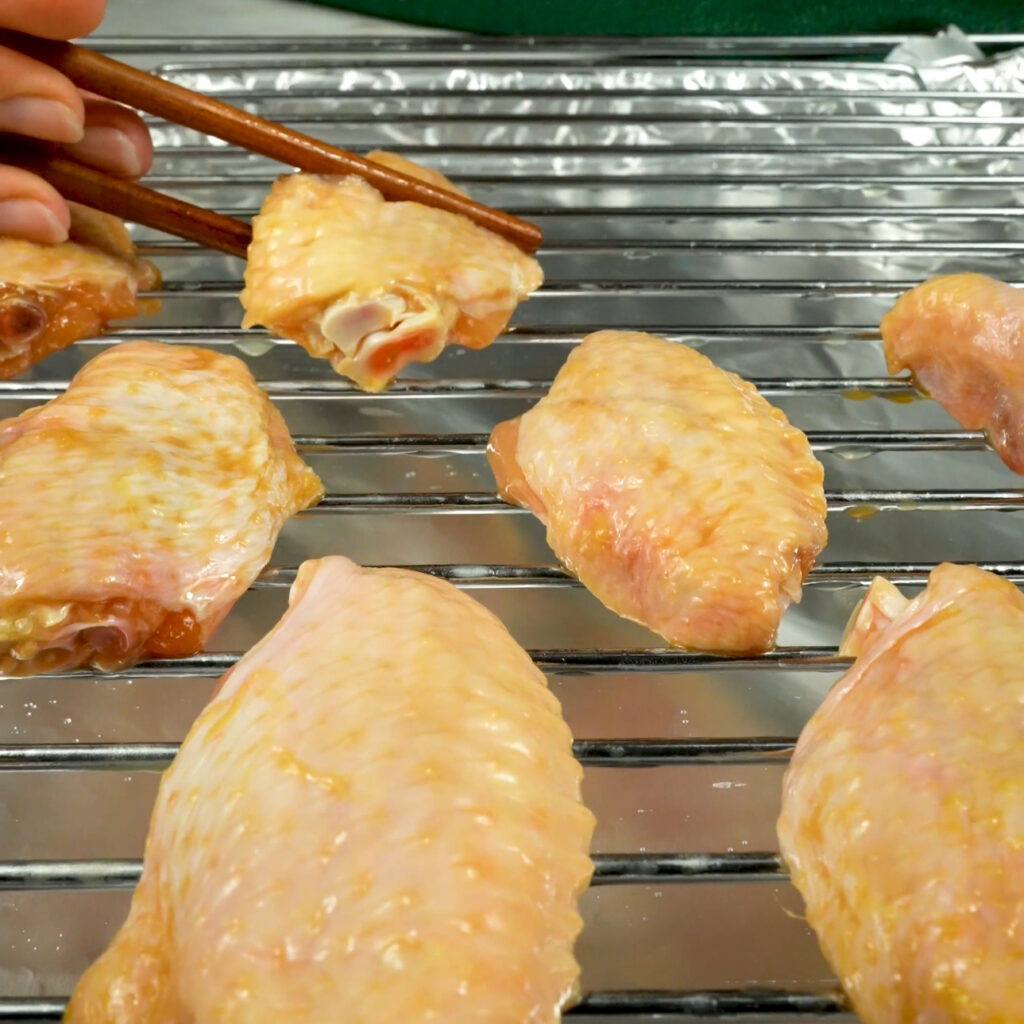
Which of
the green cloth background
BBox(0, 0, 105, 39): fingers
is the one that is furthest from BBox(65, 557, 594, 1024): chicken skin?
the green cloth background

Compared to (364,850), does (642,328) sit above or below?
above

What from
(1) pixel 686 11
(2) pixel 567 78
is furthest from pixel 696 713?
(1) pixel 686 11

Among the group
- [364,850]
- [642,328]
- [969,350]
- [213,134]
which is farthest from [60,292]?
[969,350]

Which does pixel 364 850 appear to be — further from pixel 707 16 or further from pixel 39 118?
pixel 707 16

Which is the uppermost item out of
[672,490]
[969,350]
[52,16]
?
[52,16]

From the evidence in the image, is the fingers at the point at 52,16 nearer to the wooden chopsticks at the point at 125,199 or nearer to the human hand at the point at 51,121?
the human hand at the point at 51,121

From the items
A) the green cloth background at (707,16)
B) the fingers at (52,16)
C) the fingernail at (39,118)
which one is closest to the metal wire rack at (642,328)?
the green cloth background at (707,16)

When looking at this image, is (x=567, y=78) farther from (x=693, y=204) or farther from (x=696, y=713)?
(x=696, y=713)
